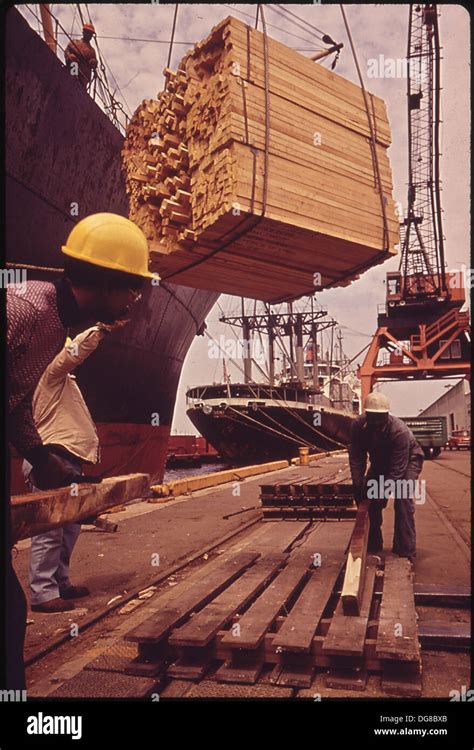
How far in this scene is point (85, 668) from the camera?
2902 millimetres

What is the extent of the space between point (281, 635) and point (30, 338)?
2.02 meters

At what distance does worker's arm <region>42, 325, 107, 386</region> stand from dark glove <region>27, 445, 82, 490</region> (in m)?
1.05

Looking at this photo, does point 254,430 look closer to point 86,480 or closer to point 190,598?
point 190,598

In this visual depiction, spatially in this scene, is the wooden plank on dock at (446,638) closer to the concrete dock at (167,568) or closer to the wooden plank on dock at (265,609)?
the concrete dock at (167,568)

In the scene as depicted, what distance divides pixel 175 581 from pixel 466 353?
18819 millimetres

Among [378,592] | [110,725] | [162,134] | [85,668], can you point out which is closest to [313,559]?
[378,592]

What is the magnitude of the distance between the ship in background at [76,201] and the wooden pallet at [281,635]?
337cm

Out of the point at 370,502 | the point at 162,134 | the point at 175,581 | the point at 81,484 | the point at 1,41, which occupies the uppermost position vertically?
the point at 162,134

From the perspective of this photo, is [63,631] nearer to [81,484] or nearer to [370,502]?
[81,484]

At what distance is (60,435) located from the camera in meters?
3.73

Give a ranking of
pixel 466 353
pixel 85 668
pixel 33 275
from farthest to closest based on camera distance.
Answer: pixel 466 353 < pixel 33 275 < pixel 85 668

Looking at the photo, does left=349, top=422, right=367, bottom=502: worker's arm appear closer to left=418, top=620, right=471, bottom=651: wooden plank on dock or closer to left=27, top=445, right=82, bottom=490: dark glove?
left=418, top=620, right=471, bottom=651: wooden plank on dock

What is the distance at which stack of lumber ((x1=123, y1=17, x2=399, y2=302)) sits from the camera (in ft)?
11.7

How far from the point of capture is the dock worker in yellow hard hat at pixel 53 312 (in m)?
1.97
